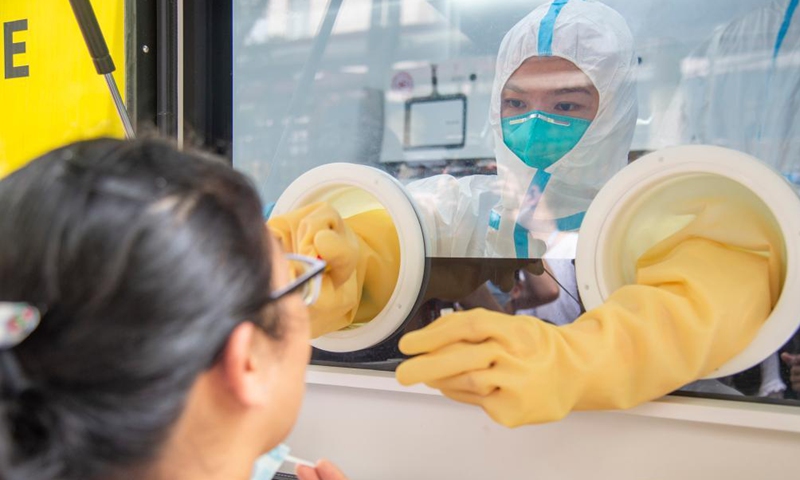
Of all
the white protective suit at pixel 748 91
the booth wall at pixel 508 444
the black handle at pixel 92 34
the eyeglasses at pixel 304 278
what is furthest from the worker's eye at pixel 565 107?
the black handle at pixel 92 34

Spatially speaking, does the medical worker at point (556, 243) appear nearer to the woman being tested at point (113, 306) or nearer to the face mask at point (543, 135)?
the face mask at point (543, 135)

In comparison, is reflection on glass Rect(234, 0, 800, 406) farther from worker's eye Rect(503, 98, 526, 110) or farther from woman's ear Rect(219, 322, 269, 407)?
woman's ear Rect(219, 322, 269, 407)

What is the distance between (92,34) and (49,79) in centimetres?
35

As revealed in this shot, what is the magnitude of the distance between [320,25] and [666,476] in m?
1.14

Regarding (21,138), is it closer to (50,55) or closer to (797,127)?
(50,55)

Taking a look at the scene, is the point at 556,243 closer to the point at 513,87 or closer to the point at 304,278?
the point at 513,87

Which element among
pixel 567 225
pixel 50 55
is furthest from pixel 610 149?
pixel 50 55

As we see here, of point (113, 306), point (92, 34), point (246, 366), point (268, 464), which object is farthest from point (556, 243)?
point (92, 34)

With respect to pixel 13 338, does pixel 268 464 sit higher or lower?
lower

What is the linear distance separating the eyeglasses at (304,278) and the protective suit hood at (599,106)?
57cm

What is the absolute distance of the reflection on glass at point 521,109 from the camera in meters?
1.21

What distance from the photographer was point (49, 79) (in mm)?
1683

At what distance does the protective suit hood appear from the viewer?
4.21 feet

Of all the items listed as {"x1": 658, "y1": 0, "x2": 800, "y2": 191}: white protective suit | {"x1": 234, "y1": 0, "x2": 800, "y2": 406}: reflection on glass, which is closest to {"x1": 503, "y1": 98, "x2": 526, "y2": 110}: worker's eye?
{"x1": 234, "y1": 0, "x2": 800, "y2": 406}: reflection on glass
